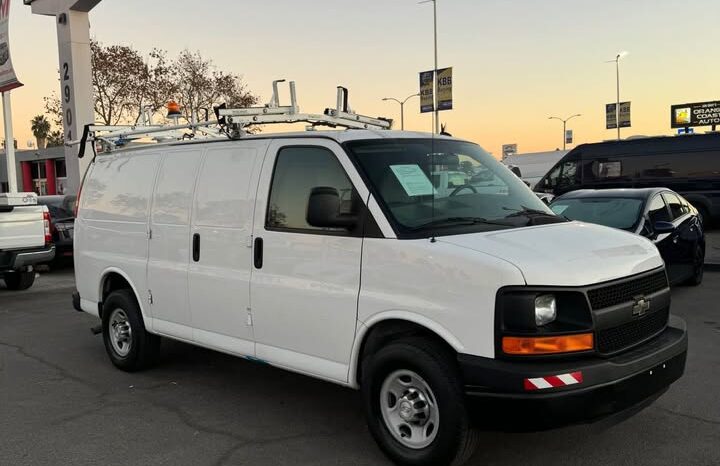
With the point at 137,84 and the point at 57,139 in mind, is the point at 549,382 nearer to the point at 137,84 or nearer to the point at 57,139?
the point at 137,84

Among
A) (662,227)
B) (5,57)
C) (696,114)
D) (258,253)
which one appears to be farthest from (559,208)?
(696,114)

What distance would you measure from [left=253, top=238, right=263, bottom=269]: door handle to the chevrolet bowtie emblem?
2.45m

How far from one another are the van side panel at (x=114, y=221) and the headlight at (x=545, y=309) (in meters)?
3.65

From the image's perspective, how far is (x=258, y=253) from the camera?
15.3 feet

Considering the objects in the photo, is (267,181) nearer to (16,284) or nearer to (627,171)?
(16,284)

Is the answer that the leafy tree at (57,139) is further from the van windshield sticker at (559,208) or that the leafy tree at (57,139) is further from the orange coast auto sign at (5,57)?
the van windshield sticker at (559,208)

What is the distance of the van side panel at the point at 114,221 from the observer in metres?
5.84

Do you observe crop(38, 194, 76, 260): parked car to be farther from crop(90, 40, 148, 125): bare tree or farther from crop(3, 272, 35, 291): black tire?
crop(90, 40, 148, 125): bare tree

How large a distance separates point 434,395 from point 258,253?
1.71 meters

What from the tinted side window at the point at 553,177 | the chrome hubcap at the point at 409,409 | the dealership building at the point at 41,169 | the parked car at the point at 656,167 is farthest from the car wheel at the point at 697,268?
the dealership building at the point at 41,169

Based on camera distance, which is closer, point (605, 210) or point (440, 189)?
point (440, 189)

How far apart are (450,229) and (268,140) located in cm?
162

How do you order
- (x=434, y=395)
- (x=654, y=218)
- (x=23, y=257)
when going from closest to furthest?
(x=434, y=395) < (x=654, y=218) < (x=23, y=257)

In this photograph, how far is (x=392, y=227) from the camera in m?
3.93
